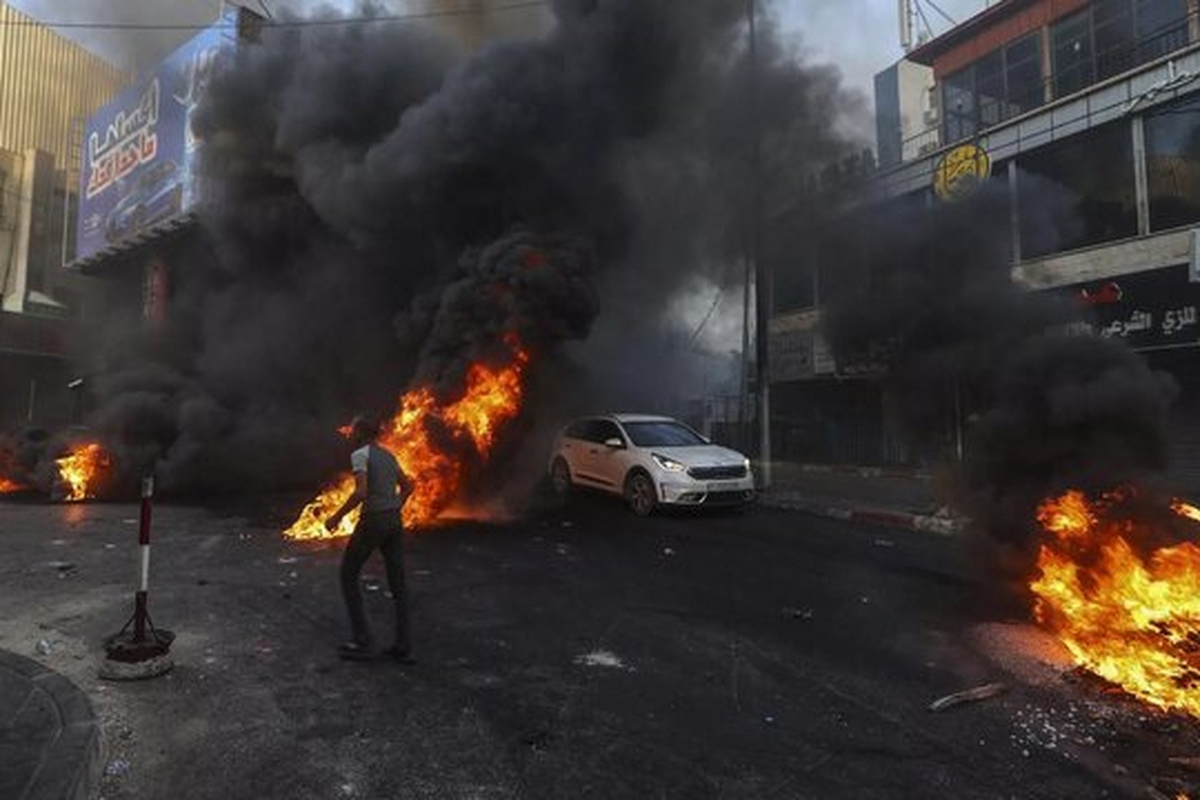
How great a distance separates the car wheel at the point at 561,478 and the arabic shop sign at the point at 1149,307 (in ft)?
29.7

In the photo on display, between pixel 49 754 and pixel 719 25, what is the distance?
14.2 metres

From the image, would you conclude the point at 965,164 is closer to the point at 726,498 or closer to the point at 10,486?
the point at 726,498

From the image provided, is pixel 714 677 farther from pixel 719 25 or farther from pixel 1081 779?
pixel 719 25

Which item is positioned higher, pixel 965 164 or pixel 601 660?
pixel 965 164

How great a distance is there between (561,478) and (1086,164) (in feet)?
39.8

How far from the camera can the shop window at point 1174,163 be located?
14406 mm

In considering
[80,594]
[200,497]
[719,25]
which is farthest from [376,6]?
[80,594]

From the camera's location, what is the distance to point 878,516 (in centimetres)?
1220

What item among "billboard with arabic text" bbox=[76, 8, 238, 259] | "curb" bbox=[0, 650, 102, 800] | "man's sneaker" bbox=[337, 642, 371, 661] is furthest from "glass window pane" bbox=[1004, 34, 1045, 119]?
"curb" bbox=[0, 650, 102, 800]

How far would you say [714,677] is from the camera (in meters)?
5.04

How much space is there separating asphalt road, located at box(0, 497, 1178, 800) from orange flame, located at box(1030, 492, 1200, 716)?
56 centimetres

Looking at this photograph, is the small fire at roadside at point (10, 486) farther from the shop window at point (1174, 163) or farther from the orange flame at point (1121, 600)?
the shop window at point (1174, 163)

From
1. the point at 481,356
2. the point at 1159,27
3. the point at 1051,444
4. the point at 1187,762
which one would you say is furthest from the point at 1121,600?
the point at 1159,27

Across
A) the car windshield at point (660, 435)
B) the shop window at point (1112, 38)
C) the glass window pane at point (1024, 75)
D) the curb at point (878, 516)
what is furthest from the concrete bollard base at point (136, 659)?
the glass window pane at point (1024, 75)
